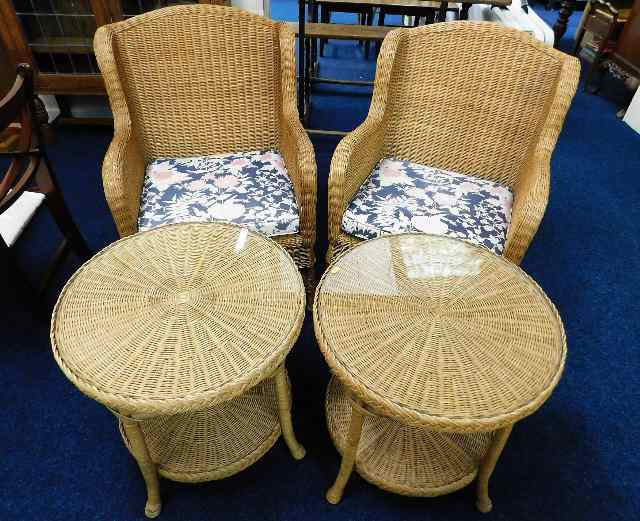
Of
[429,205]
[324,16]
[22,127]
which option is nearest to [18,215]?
[22,127]

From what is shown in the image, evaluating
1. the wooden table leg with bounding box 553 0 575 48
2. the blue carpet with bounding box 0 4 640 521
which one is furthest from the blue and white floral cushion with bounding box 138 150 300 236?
the wooden table leg with bounding box 553 0 575 48

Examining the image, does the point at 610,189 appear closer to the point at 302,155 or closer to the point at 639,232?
the point at 639,232

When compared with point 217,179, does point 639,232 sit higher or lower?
lower

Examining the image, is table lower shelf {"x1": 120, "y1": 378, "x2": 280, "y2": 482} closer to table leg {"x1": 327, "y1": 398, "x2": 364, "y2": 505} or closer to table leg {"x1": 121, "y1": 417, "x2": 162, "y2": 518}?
table leg {"x1": 121, "y1": 417, "x2": 162, "y2": 518}

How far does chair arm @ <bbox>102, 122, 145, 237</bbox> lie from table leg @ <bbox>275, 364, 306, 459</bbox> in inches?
24.8

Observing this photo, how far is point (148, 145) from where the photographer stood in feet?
5.37

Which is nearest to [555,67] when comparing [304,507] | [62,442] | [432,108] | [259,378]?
[432,108]

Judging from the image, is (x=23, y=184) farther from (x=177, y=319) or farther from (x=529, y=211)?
(x=529, y=211)

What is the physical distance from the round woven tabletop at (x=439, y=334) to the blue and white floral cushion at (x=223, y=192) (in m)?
0.35

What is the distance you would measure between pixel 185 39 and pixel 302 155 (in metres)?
0.60

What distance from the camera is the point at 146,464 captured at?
3.46 feet

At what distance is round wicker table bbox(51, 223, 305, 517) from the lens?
2.89ft

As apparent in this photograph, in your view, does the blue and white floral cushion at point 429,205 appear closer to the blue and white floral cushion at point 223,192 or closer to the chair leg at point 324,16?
the blue and white floral cushion at point 223,192

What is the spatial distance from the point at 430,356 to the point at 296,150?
2.56ft
